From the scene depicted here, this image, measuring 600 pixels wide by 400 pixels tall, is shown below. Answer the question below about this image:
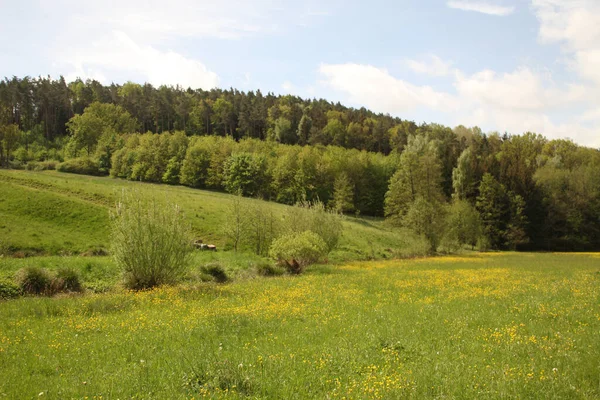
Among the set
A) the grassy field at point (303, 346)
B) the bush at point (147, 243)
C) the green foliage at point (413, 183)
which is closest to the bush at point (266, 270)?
the bush at point (147, 243)

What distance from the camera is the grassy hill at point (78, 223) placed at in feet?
106

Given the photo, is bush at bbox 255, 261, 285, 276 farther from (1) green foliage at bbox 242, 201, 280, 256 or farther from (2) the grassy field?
(1) green foliage at bbox 242, 201, 280, 256

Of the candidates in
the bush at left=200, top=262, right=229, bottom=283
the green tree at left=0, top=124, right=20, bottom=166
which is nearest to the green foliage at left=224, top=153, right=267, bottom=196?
the green tree at left=0, top=124, right=20, bottom=166

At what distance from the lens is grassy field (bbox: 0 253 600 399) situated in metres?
7.63

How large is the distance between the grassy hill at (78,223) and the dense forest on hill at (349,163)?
7.26 m

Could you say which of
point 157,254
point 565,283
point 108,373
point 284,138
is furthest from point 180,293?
point 284,138

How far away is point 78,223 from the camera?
38.7 m

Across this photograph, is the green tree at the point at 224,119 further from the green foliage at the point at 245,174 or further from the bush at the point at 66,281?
the bush at the point at 66,281

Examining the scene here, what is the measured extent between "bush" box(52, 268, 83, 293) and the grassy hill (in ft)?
18.8

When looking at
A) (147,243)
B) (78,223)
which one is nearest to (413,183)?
(78,223)

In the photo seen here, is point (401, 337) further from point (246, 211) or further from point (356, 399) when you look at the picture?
point (246, 211)

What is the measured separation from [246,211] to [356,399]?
36.3 m

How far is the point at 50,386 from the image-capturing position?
7734 millimetres

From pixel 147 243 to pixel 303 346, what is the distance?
524 inches
